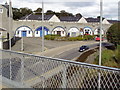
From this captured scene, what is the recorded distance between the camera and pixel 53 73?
317 cm

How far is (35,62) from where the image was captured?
336 centimetres

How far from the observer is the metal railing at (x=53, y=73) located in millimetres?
2385

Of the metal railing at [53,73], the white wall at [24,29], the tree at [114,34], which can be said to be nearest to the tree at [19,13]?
the white wall at [24,29]

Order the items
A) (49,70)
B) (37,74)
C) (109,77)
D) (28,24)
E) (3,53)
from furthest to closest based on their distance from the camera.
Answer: (28,24), (3,53), (37,74), (49,70), (109,77)

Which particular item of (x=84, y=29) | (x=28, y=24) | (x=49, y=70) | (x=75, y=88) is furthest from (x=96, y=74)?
(x=84, y=29)

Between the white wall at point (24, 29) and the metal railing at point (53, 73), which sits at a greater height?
the white wall at point (24, 29)

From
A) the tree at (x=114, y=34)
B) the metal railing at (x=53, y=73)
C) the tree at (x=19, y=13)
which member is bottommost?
the metal railing at (x=53, y=73)

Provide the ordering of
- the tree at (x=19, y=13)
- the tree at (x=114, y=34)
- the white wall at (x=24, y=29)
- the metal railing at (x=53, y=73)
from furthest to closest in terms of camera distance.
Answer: the tree at (x=19, y=13) < the white wall at (x=24, y=29) < the tree at (x=114, y=34) < the metal railing at (x=53, y=73)

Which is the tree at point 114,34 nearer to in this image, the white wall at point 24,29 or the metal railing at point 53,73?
the metal railing at point 53,73

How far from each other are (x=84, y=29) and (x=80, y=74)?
43.6 meters

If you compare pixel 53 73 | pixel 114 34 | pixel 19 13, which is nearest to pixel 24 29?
pixel 114 34

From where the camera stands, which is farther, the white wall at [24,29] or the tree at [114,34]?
the white wall at [24,29]

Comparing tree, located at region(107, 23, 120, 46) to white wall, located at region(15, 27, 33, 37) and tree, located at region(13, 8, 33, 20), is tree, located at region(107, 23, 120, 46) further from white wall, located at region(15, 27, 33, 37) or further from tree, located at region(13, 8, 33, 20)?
tree, located at region(13, 8, 33, 20)

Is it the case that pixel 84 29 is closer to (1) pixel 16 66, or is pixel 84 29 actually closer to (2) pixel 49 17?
(2) pixel 49 17
